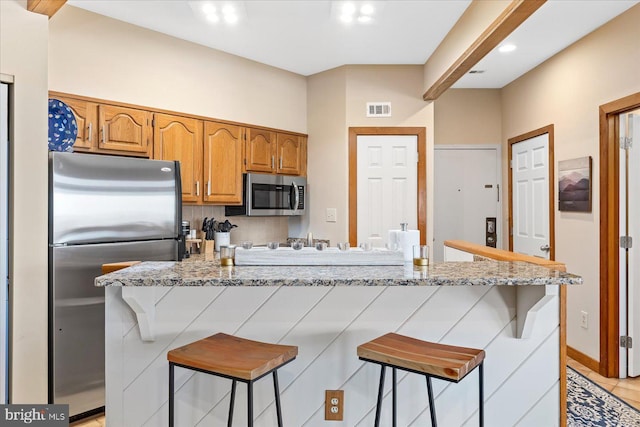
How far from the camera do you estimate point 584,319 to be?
3.47 metres

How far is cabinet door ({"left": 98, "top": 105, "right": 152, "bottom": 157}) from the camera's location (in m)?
3.07

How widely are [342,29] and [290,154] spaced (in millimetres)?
1343

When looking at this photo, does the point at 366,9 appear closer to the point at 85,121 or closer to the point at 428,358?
the point at 85,121

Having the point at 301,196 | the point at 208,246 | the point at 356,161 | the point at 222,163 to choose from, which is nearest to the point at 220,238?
the point at 208,246

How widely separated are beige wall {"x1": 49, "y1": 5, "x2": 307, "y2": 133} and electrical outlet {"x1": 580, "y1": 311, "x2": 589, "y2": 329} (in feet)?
9.72

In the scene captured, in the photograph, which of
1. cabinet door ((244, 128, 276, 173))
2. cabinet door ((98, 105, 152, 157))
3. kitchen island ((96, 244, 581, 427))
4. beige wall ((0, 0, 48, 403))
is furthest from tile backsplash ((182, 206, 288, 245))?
kitchen island ((96, 244, 581, 427))

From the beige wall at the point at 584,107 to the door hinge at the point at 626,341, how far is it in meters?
0.17

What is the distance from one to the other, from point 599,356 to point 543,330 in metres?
1.95

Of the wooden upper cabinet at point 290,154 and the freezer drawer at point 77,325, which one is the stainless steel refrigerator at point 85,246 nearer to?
the freezer drawer at point 77,325

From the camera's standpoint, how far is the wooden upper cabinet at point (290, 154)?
166 inches

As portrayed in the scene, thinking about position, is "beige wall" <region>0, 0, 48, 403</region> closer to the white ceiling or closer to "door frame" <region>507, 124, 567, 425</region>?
the white ceiling

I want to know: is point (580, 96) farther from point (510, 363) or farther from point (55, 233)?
point (55, 233)

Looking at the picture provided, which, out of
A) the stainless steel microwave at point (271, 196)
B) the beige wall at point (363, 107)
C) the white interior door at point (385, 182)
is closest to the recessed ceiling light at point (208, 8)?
the stainless steel microwave at point (271, 196)

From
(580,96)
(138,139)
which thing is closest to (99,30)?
(138,139)
